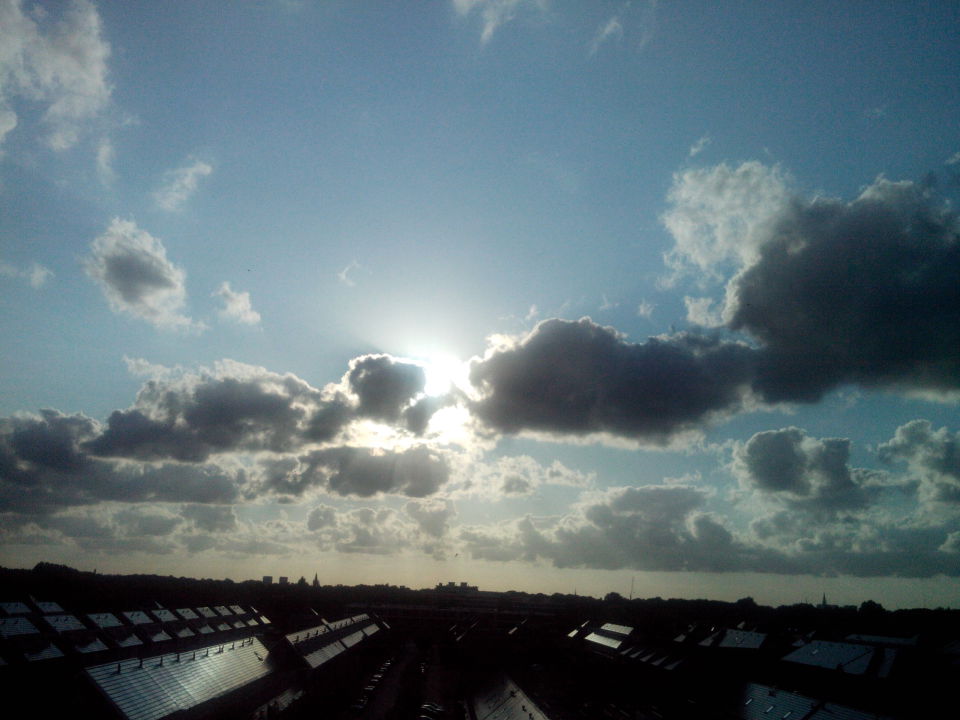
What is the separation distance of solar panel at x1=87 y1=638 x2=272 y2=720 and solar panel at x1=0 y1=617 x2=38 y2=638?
10.6 meters

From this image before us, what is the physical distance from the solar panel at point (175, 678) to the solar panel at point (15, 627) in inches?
416

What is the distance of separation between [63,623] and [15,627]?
8869 millimetres

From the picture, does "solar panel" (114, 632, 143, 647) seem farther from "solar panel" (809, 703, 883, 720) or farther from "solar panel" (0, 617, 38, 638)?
"solar panel" (809, 703, 883, 720)

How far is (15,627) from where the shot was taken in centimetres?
5072

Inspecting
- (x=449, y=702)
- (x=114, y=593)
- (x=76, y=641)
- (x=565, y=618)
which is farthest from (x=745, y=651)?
(x=114, y=593)

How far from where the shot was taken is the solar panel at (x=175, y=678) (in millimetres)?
39625

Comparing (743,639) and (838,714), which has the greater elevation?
(838,714)

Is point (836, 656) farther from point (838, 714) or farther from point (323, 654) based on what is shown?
point (323, 654)

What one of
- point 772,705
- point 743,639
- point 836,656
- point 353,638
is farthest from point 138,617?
point 836,656

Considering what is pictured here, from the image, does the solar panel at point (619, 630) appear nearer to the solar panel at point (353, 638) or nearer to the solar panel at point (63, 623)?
the solar panel at point (353, 638)

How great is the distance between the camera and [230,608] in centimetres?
9650

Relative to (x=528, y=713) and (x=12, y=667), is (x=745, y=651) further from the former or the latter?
(x=12, y=667)

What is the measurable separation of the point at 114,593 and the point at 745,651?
178m

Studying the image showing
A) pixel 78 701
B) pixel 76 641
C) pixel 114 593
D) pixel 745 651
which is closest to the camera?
pixel 78 701
